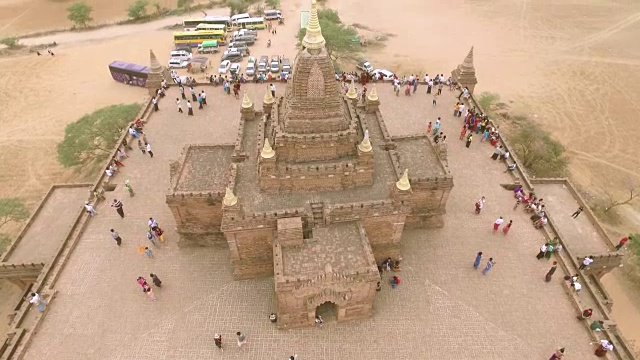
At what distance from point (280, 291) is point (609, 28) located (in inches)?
2913

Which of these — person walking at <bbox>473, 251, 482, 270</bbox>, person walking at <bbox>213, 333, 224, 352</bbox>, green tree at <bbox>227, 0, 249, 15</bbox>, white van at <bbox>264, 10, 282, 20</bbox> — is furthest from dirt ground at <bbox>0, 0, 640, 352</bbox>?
person walking at <bbox>213, 333, 224, 352</bbox>

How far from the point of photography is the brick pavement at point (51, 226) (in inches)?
945

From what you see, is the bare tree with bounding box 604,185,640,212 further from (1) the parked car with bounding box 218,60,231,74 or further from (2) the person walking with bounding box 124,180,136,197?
(1) the parked car with bounding box 218,60,231,74

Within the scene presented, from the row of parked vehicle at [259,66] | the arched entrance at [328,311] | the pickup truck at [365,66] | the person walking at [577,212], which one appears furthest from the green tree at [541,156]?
the row of parked vehicle at [259,66]

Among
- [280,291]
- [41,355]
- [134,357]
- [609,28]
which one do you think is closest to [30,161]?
[41,355]

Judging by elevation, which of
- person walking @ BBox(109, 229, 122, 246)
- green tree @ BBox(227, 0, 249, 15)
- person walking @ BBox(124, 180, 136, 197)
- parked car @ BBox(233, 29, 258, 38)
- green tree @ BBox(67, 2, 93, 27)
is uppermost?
green tree @ BBox(67, 2, 93, 27)

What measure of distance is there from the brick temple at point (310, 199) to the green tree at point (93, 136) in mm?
13694

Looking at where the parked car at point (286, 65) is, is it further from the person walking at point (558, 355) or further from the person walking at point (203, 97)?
the person walking at point (558, 355)

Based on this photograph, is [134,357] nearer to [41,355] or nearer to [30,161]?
[41,355]

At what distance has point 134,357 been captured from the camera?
18734 millimetres

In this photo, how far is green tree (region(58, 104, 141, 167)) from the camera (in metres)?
31.3

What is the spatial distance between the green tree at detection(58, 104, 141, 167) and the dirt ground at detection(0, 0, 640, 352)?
13.6 feet

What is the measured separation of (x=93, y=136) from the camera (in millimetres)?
32406

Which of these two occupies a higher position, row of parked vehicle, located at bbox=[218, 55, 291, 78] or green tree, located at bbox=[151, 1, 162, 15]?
green tree, located at bbox=[151, 1, 162, 15]
